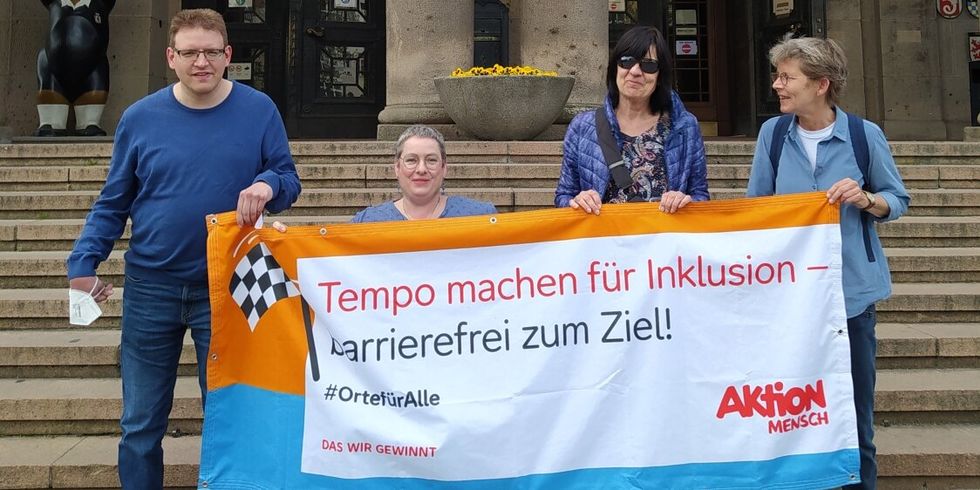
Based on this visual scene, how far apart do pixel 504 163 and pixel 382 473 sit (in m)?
5.04

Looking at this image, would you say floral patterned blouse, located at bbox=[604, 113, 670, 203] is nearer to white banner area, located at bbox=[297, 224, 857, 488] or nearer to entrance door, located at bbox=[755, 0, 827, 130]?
white banner area, located at bbox=[297, 224, 857, 488]

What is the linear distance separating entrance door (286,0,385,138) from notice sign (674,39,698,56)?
581 centimetres

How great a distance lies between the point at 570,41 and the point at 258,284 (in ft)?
24.4

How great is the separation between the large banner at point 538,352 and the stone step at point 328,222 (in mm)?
Result: 3265

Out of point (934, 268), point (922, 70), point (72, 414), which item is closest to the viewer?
point (72, 414)

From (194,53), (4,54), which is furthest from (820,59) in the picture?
(4,54)

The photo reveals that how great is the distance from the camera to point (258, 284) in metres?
3.02

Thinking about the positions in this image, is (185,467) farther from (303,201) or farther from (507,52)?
(507,52)

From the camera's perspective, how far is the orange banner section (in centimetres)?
299

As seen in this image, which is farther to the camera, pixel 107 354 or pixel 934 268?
pixel 934 268

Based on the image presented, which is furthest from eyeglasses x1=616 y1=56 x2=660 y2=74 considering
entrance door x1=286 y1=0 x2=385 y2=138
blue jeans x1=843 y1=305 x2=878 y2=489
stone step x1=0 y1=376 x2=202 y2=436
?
entrance door x1=286 y1=0 x2=385 y2=138

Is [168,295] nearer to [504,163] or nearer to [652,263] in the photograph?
[652,263]

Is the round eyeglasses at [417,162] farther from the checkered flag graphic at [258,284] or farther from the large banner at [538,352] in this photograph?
the checkered flag graphic at [258,284]

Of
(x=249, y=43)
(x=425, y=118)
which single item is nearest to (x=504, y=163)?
(x=425, y=118)
